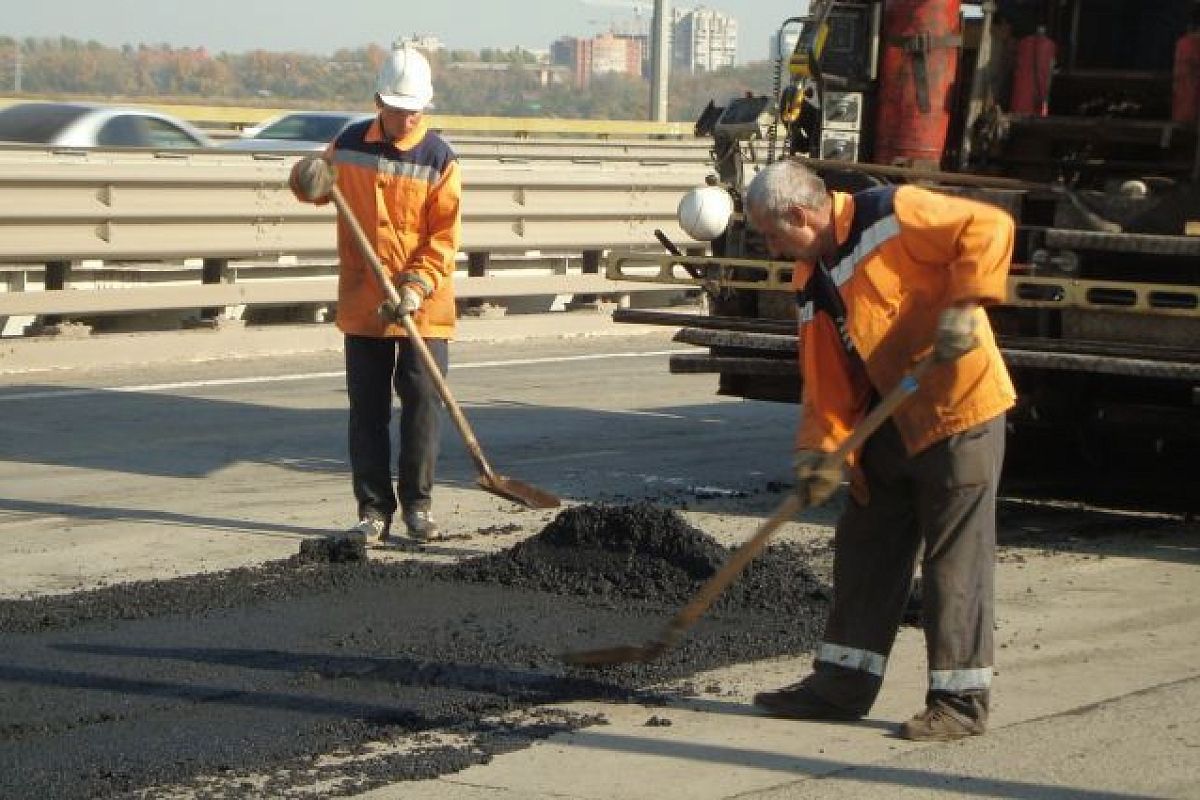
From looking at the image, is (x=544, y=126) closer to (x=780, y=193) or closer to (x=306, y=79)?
(x=780, y=193)

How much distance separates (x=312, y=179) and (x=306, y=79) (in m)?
86.4

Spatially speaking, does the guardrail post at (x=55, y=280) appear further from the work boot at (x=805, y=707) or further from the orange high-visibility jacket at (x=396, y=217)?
the work boot at (x=805, y=707)

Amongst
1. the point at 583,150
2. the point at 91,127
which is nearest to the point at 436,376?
the point at 91,127

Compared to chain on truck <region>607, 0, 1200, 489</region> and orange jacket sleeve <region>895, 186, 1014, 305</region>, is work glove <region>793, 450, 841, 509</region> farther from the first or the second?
chain on truck <region>607, 0, 1200, 489</region>

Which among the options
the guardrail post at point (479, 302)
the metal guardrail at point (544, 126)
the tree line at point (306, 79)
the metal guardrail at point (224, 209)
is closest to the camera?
the metal guardrail at point (224, 209)

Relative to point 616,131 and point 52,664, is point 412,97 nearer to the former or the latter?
point 52,664

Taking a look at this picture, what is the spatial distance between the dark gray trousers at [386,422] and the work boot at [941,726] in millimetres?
3198

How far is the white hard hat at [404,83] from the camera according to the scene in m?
8.59

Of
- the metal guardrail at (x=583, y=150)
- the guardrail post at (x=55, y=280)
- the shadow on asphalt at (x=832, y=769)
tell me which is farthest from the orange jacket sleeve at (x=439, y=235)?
the metal guardrail at (x=583, y=150)

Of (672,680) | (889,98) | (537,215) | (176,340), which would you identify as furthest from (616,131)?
(672,680)

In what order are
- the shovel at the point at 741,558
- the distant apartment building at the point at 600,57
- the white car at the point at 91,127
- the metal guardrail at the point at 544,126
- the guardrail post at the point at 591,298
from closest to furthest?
the shovel at the point at 741,558, the guardrail post at the point at 591,298, the white car at the point at 91,127, the metal guardrail at the point at 544,126, the distant apartment building at the point at 600,57

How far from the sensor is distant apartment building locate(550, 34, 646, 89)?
4067 inches

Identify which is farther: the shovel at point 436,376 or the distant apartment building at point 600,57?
the distant apartment building at point 600,57

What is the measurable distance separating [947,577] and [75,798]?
2.30 m
